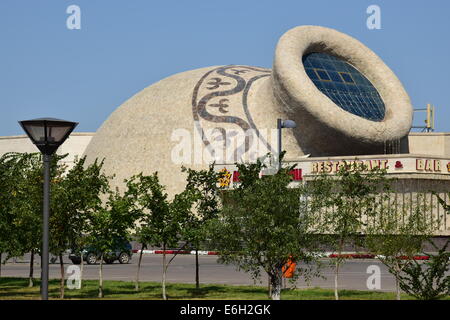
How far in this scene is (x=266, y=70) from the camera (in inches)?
3187

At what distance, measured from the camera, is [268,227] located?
23.9 m

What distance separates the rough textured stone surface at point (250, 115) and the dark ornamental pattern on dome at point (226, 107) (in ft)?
0.27

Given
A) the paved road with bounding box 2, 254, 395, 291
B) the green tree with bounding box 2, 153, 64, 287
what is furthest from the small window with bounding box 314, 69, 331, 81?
the green tree with bounding box 2, 153, 64, 287

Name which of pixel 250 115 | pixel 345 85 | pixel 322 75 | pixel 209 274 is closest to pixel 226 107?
pixel 250 115

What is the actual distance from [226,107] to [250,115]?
2.39 m

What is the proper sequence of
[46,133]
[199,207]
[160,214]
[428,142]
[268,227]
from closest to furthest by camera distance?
1. [46,133]
2. [268,227]
3. [160,214]
4. [199,207]
5. [428,142]

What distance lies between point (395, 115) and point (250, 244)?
147ft

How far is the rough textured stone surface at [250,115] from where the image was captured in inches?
2534

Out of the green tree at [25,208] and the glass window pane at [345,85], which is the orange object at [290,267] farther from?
the glass window pane at [345,85]

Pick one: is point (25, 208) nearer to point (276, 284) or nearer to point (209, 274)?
point (276, 284)

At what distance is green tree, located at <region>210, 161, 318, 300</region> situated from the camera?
23828 mm

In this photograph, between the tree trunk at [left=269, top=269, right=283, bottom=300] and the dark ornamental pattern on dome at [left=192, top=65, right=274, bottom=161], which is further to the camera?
the dark ornamental pattern on dome at [left=192, top=65, right=274, bottom=161]

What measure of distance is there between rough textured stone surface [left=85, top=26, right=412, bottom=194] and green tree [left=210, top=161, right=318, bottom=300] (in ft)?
128

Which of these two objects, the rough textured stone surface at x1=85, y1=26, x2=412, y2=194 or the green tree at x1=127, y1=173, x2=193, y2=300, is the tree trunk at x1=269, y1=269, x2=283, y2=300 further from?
the rough textured stone surface at x1=85, y1=26, x2=412, y2=194
